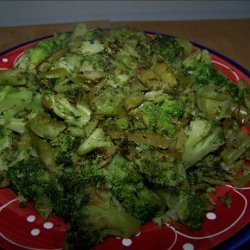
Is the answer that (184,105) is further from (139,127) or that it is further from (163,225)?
(163,225)

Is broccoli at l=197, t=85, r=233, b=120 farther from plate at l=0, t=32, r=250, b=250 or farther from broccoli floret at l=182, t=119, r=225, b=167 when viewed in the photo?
plate at l=0, t=32, r=250, b=250

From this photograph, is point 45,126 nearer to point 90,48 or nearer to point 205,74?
point 90,48

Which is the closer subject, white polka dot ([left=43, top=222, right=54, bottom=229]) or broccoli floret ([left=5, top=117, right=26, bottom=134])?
white polka dot ([left=43, top=222, right=54, bottom=229])

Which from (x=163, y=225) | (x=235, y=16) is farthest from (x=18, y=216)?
(x=235, y=16)

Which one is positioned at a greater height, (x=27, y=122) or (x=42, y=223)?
(x=27, y=122)

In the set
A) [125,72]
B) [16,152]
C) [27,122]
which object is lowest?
[16,152]

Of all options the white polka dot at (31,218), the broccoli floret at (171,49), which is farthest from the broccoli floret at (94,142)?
the broccoli floret at (171,49)

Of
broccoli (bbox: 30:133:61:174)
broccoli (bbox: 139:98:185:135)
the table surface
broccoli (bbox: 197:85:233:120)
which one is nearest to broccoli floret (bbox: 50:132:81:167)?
broccoli (bbox: 30:133:61:174)
